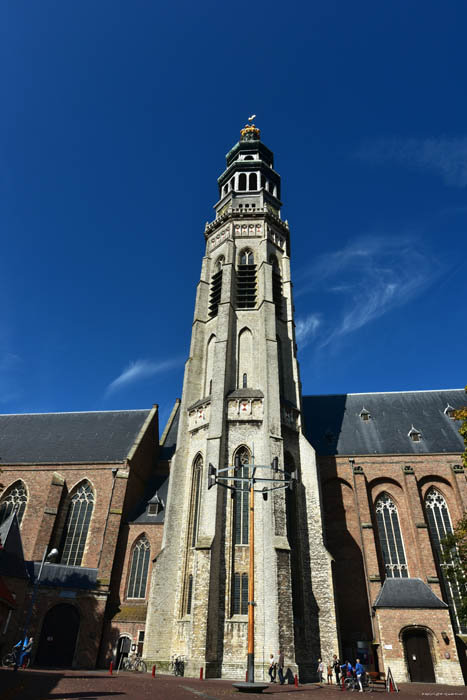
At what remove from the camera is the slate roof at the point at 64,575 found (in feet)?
83.7

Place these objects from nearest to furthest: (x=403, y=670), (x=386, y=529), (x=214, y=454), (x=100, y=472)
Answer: (x=403, y=670) → (x=214, y=454) → (x=386, y=529) → (x=100, y=472)

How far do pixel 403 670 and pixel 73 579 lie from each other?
60.3ft

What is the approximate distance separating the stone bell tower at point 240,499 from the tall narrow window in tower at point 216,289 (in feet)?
0.34

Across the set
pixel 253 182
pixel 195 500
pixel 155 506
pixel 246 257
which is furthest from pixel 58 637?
pixel 253 182

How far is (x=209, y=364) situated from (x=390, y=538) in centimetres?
1589

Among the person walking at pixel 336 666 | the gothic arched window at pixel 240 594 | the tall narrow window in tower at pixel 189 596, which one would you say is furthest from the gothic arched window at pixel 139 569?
the person walking at pixel 336 666

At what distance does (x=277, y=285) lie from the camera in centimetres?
3269

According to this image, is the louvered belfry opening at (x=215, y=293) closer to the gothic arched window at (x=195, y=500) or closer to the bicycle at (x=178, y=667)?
the gothic arched window at (x=195, y=500)

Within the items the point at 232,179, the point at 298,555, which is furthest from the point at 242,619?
the point at 232,179

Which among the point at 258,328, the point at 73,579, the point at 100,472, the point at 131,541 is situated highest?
the point at 258,328

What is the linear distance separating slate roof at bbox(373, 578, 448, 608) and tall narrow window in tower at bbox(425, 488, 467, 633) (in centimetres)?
192

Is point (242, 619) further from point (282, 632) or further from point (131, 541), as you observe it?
point (131, 541)

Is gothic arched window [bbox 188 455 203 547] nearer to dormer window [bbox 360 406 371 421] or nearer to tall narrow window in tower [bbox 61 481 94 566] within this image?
tall narrow window in tower [bbox 61 481 94 566]

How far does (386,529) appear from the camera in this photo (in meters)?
28.4
